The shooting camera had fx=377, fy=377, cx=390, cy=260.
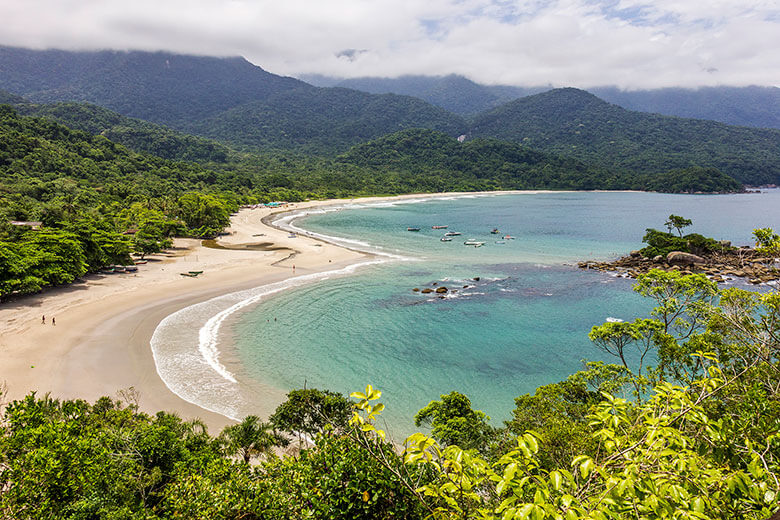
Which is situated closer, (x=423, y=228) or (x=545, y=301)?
(x=545, y=301)

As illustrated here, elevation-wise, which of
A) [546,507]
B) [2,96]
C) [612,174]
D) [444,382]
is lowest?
[444,382]

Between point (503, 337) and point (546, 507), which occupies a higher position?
point (546, 507)

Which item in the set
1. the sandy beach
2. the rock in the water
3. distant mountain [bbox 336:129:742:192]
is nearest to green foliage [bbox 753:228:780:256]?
the sandy beach

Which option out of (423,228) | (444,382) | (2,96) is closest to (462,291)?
(444,382)

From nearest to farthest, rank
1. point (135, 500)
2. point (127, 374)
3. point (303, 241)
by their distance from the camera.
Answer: point (135, 500) → point (127, 374) → point (303, 241)

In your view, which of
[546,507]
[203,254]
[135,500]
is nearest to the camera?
[546,507]

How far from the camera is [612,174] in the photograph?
189500 millimetres

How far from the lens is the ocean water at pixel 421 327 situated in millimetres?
21875

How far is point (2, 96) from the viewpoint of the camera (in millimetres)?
195000

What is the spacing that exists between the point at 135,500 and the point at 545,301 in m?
34.4

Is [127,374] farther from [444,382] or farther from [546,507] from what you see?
[546,507]

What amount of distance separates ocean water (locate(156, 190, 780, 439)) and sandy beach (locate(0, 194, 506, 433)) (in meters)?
1.72

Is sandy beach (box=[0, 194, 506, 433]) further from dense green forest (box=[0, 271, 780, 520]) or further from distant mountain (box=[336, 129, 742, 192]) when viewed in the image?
distant mountain (box=[336, 129, 742, 192])

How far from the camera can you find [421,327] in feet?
99.8
